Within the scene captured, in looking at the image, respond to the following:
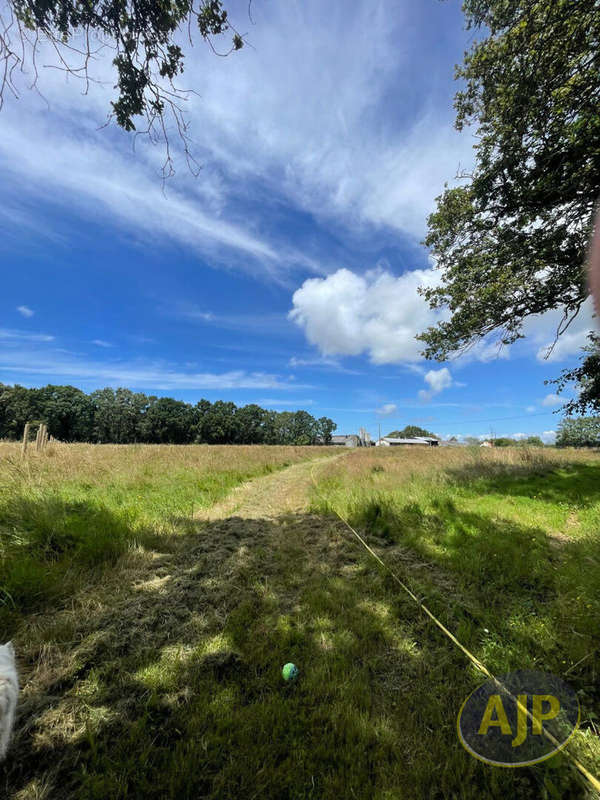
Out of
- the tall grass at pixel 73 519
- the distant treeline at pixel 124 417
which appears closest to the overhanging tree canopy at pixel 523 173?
the tall grass at pixel 73 519

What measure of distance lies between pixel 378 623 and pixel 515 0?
951 cm

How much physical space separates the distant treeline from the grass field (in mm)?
65352

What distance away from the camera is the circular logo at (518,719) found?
6.27ft

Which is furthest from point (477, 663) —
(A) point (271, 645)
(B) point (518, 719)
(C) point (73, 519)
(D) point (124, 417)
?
(D) point (124, 417)

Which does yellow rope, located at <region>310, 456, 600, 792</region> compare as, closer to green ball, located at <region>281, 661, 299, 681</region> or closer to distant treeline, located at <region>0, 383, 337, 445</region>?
green ball, located at <region>281, 661, 299, 681</region>

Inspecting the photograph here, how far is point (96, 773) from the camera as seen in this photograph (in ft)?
5.64

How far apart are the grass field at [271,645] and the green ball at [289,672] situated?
9 cm

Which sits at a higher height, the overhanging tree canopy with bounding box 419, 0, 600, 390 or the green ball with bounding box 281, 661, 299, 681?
the overhanging tree canopy with bounding box 419, 0, 600, 390

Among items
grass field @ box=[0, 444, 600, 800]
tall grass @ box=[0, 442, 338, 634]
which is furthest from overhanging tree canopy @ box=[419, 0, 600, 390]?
tall grass @ box=[0, 442, 338, 634]

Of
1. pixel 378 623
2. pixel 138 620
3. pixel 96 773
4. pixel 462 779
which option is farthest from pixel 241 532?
pixel 462 779

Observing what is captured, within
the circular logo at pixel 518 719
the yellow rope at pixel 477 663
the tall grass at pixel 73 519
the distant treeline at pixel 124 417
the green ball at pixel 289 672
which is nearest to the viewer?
the yellow rope at pixel 477 663

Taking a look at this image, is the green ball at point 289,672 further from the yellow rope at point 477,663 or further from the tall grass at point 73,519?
the tall grass at point 73,519

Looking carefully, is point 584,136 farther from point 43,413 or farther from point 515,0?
point 43,413

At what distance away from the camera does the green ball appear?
96.3 inches
